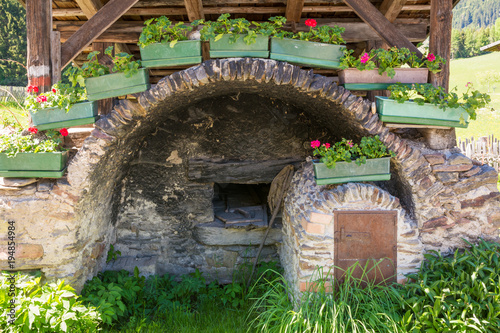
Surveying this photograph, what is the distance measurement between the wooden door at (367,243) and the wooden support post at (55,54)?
2.99m

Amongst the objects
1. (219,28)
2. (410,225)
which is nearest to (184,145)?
(219,28)

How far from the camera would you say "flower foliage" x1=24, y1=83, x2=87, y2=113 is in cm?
333

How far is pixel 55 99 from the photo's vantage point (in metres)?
3.34

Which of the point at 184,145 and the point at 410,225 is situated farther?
the point at 184,145

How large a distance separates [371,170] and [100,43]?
154 inches

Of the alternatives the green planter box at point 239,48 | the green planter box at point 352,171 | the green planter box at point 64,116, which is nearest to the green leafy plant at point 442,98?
the green planter box at point 352,171

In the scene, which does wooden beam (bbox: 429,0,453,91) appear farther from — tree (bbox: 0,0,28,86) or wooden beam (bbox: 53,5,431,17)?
tree (bbox: 0,0,28,86)

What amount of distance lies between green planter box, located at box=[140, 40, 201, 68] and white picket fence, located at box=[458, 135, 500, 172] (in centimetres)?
1073

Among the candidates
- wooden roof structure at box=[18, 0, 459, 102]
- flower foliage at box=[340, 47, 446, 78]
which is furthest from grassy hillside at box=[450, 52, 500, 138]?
flower foliage at box=[340, 47, 446, 78]

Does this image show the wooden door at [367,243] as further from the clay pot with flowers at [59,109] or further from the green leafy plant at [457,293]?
the clay pot with flowers at [59,109]

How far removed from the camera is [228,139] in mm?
4941

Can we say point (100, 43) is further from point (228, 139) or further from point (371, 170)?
point (371, 170)

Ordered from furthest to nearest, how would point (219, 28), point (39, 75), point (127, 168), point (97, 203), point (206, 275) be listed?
point (206, 275), point (127, 168), point (97, 203), point (39, 75), point (219, 28)

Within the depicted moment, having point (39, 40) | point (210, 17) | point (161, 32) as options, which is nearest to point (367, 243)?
point (161, 32)
